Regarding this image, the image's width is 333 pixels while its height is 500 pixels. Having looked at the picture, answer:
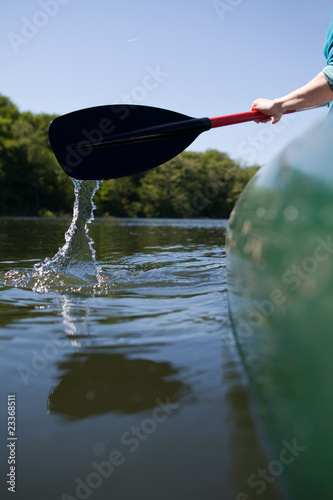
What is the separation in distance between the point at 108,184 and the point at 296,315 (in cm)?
5367

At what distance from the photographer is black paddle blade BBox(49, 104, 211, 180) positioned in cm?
344

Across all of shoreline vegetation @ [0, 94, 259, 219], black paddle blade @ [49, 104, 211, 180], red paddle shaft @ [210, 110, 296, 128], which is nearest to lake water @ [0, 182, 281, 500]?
black paddle blade @ [49, 104, 211, 180]

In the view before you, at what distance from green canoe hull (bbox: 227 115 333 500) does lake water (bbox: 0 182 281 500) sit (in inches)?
5.6

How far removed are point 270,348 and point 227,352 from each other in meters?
0.90

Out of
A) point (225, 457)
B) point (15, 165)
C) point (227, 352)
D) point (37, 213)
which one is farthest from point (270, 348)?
point (15, 165)

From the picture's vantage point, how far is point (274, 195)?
4.96 ft

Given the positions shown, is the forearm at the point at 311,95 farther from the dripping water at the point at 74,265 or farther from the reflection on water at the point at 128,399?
the dripping water at the point at 74,265

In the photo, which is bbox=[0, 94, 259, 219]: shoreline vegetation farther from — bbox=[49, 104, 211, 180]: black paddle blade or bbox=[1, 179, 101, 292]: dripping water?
bbox=[49, 104, 211, 180]: black paddle blade

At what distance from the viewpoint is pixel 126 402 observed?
1644 mm

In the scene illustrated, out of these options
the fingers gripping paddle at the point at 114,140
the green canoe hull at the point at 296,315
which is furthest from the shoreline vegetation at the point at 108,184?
the green canoe hull at the point at 296,315

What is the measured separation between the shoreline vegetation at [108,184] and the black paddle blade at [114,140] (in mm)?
37884

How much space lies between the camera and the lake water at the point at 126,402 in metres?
1.21

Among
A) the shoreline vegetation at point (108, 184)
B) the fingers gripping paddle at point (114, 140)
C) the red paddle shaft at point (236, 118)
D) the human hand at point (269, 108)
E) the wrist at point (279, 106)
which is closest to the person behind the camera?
the wrist at point (279, 106)

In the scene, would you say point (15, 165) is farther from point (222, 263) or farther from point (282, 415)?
point (282, 415)
